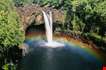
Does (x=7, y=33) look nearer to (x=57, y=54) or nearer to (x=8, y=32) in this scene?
(x=8, y=32)

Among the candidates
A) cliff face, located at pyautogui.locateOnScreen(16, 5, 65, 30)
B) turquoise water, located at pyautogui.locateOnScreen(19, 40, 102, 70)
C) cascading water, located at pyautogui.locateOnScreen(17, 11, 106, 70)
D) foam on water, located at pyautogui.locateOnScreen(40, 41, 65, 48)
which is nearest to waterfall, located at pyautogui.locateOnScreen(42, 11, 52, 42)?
cascading water, located at pyautogui.locateOnScreen(17, 11, 106, 70)

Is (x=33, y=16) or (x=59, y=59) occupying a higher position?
(x=33, y=16)

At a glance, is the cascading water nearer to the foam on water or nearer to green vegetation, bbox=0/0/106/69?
the foam on water

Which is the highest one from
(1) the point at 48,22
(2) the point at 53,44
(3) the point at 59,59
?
(1) the point at 48,22

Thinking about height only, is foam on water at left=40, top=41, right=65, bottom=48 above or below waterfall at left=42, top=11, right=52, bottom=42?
below

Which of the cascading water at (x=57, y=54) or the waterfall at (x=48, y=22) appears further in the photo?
the waterfall at (x=48, y=22)

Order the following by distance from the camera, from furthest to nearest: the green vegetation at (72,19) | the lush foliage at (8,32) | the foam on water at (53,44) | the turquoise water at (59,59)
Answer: the foam on water at (53,44)
the turquoise water at (59,59)
the green vegetation at (72,19)
the lush foliage at (8,32)

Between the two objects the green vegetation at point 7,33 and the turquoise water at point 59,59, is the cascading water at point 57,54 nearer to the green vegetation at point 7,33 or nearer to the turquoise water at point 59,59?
the turquoise water at point 59,59

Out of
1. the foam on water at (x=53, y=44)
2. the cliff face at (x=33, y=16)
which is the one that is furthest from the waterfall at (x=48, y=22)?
the foam on water at (x=53, y=44)

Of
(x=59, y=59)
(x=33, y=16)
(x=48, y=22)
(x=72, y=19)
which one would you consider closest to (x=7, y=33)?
(x=59, y=59)

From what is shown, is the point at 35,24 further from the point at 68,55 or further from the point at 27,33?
the point at 68,55

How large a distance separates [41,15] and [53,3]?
35.6 feet

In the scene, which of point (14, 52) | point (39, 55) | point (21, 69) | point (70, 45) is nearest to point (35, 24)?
point (70, 45)

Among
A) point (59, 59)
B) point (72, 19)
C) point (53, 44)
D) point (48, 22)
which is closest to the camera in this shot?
point (59, 59)
